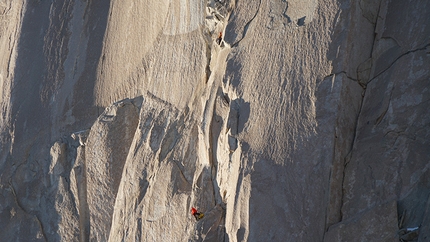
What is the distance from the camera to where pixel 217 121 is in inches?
245

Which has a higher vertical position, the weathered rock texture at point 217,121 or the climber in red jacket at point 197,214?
the weathered rock texture at point 217,121

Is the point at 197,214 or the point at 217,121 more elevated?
the point at 217,121

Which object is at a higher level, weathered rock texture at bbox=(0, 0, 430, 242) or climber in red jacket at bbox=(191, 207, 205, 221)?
weathered rock texture at bbox=(0, 0, 430, 242)

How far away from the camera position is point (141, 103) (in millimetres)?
7293

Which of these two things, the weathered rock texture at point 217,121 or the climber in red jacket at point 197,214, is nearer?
the weathered rock texture at point 217,121

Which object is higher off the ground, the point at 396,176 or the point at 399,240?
the point at 396,176

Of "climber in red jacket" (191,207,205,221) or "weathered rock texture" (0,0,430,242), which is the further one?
"climber in red jacket" (191,207,205,221)

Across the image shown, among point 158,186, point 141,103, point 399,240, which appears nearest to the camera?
point 399,240

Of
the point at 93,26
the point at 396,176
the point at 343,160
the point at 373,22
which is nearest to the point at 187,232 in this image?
the point at 343,160

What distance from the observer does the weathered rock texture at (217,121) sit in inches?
211

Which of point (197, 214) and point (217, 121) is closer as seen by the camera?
point (197, 214)

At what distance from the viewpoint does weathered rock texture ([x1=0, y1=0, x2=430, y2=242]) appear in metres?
5.35

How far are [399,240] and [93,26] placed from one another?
4.76 meters

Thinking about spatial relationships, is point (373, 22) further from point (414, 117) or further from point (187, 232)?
point (187, 232)
